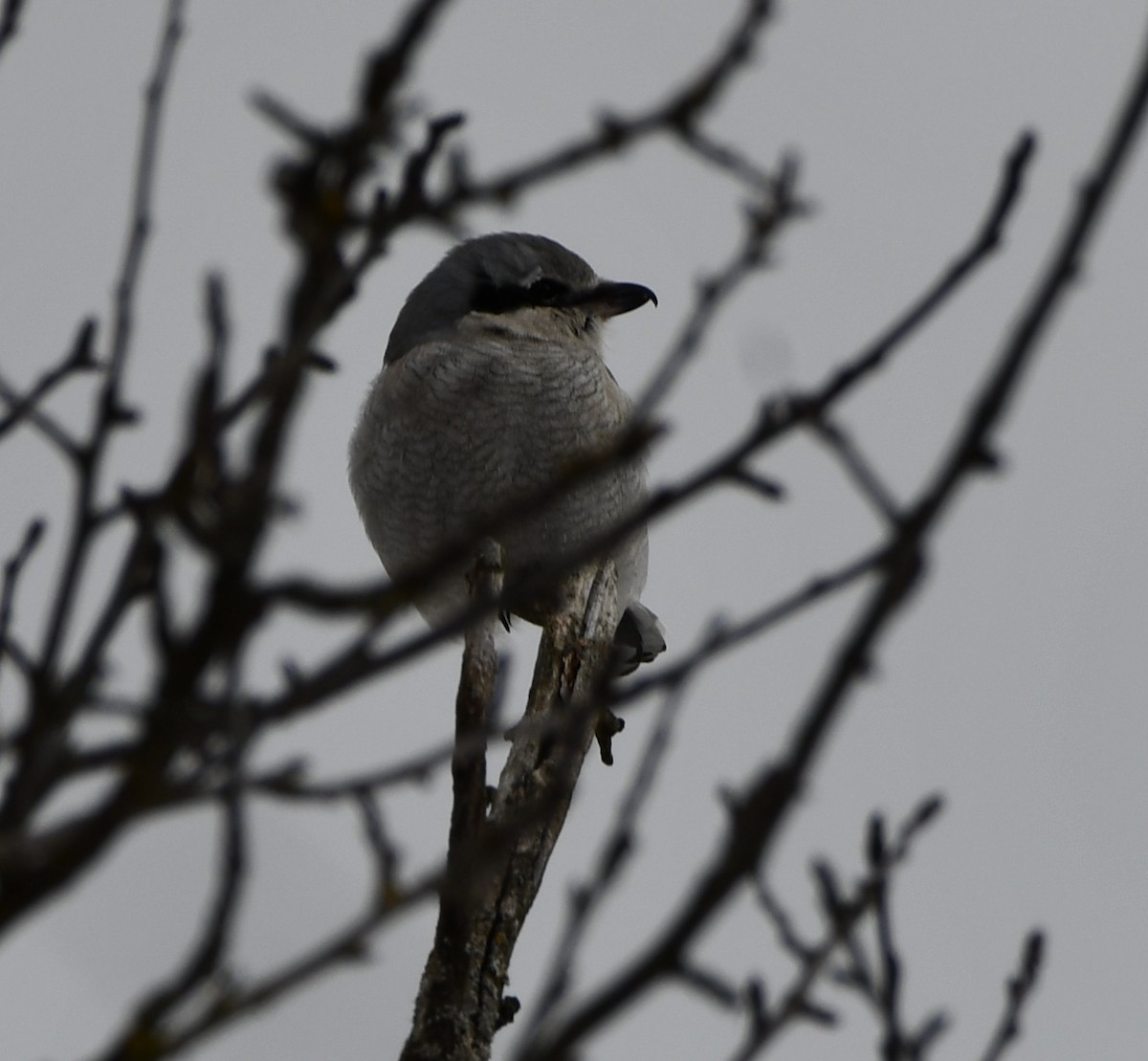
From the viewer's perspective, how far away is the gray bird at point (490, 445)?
5355mm

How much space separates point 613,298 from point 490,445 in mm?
1207

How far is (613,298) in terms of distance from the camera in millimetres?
6301

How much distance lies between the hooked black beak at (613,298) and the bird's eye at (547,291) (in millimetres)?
80

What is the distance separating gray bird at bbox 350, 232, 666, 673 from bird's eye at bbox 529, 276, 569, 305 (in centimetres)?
15

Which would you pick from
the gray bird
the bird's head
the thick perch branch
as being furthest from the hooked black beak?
the thick perch branch

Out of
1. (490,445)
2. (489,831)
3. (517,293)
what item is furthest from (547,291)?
(489,831)

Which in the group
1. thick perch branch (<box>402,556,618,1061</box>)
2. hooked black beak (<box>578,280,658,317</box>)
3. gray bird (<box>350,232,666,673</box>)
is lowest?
thick perch branch (<box>402,556,618,1061</box>)

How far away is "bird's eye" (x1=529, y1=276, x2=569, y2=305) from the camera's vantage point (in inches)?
245

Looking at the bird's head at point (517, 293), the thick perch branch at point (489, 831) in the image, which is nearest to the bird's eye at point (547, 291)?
the bird's head at point (517, 293)

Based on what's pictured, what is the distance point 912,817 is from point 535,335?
Answer: 3901 mm

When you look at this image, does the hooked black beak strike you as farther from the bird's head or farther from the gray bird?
the gray bird

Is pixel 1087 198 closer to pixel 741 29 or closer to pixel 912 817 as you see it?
pixel 741 29

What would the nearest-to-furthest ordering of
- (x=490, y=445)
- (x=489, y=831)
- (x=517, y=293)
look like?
(x=489, y=831)
(x=490, y=445)
(x=517, y=293)

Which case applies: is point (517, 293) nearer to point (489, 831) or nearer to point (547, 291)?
point (547, 291)
